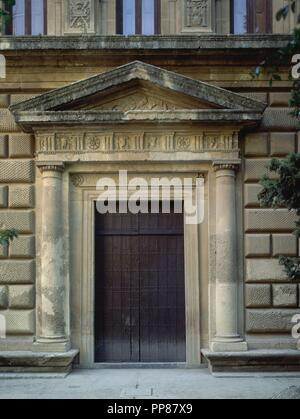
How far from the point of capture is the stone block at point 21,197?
11109mm

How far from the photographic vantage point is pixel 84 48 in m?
10.9

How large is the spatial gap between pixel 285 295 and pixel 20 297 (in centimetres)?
483

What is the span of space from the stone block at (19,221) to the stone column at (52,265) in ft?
0.93

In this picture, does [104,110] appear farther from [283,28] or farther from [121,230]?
[283,28]

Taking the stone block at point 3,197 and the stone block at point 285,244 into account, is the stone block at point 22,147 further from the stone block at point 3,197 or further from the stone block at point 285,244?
the stone block at point 285,244

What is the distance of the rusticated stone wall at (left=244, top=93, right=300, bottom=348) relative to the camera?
1092cm

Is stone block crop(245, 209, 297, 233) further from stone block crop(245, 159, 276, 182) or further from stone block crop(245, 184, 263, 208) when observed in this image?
stone block crop(245, 159, 276, 182)

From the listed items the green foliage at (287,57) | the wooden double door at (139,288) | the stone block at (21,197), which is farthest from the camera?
the wooden double door at (139,288)

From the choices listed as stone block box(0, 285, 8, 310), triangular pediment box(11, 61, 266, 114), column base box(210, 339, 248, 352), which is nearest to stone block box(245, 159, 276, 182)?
triangular pediment box(11, 61, 266, 114)

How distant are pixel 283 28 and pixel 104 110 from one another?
3.79 meters

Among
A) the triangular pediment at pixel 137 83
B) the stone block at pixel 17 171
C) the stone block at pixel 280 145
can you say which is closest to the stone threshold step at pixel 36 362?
the stone block at pixel 17 171

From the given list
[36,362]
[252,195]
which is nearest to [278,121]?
[252,195]
